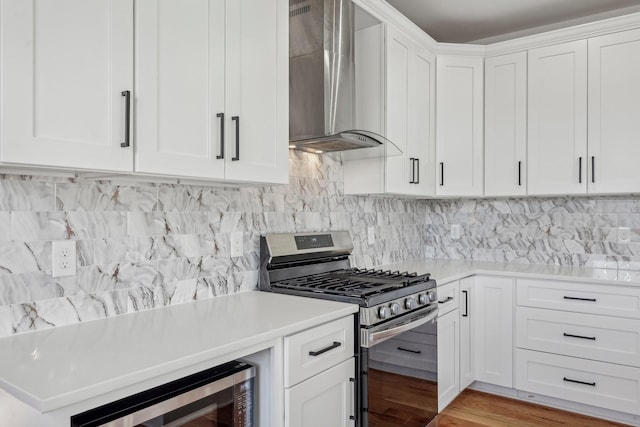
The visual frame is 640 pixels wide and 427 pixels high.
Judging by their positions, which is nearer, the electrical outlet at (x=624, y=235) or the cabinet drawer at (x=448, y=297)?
the cabinet drawer at (x=448, y=297)

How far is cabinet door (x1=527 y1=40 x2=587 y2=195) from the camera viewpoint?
10.0 ft

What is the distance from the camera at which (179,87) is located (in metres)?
1.54

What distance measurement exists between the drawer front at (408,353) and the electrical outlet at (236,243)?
0.77 meters

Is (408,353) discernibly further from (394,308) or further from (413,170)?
(413,170)

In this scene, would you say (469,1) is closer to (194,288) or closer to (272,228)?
(272,228)

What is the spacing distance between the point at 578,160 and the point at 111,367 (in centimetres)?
303

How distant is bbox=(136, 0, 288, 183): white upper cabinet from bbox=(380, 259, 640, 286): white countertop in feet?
4.63

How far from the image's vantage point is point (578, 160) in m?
3.05

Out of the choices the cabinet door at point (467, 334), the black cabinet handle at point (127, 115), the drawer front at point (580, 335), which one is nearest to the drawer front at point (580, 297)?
the drawer front at point (580, 335)

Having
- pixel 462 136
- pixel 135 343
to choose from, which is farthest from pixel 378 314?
pixel 462 136

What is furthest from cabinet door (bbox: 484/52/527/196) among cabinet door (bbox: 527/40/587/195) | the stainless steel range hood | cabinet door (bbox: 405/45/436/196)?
the stainless steel range hood

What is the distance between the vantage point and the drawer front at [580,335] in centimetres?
268

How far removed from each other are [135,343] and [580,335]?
2.62m

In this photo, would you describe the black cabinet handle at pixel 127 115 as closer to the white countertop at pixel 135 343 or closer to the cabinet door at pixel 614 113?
the white countertop at pixel 135 343
